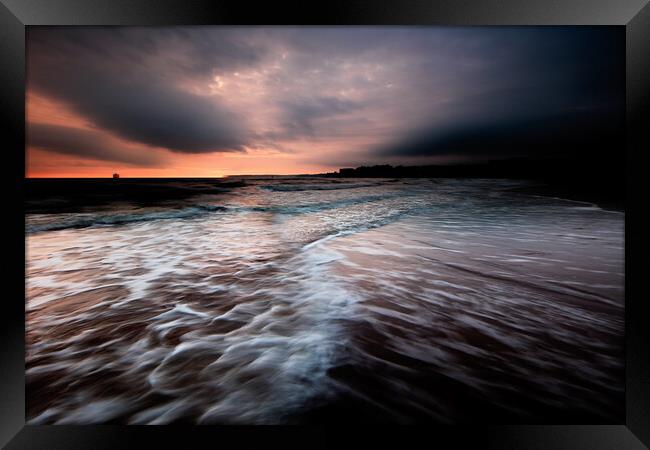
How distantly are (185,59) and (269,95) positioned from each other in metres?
2.68

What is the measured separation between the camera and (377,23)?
53.2 inches

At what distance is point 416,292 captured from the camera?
2.29 m

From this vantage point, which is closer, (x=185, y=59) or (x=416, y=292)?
(x=416, y=292)

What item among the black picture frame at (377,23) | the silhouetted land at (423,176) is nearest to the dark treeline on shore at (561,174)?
the silhouetted land at (423,176)

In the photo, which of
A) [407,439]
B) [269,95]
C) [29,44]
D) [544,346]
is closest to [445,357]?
[407,439]

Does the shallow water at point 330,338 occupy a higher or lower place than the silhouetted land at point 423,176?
lower

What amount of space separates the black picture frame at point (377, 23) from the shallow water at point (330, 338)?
3.6 inches

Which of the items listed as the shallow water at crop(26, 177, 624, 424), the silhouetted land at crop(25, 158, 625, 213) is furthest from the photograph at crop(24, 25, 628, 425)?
the silhouetted land at crop(25, 158, 625, 213)

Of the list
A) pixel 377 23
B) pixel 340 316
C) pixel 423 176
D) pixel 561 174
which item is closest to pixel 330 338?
pixel 340 316

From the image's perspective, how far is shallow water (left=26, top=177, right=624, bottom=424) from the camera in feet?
3.95

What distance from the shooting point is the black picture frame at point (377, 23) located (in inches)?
46.2

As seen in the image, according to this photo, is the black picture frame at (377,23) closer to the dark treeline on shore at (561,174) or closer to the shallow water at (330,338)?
the shallow water at (330,338)

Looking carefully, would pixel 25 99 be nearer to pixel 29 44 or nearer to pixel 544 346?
pixel 29 44

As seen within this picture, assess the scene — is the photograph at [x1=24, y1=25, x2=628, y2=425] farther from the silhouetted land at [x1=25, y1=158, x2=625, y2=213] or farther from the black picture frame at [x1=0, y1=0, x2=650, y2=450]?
the silhouetted land at [x1=25, y1=158, x2=625, y2=213]
